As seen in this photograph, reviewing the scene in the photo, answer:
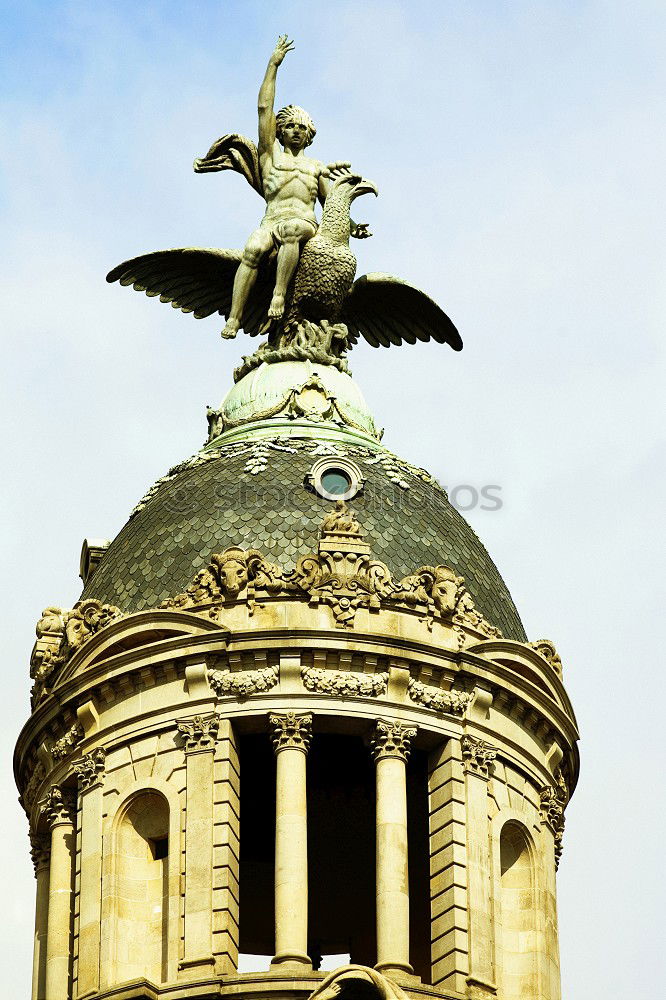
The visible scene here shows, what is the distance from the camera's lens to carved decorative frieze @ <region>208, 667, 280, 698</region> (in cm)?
5825

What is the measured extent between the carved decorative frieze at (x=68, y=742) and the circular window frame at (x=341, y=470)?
23.4ft

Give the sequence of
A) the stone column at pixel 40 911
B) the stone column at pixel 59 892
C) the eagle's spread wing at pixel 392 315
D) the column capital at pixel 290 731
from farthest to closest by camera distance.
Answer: the eagle's spread wing at pixel 392 315 → the stone column at pixel 40 911 → the column capital at pixel 290 731 → the stone column at pixel 59 892

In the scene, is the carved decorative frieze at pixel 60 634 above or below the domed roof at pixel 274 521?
below

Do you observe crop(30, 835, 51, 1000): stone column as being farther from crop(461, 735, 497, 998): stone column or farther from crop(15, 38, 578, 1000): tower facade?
crop(461, 735, 497, 998): stone column

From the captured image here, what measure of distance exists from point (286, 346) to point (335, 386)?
5.90 ft

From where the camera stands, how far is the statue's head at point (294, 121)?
69.2m

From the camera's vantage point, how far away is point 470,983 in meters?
56.2

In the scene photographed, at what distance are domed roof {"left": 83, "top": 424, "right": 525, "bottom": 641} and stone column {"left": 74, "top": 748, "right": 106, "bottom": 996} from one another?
3.75 m

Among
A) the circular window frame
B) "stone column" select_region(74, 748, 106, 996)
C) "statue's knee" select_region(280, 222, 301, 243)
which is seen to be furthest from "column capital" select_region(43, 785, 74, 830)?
"statue's knee" select_region(280, 222, 301, 243)

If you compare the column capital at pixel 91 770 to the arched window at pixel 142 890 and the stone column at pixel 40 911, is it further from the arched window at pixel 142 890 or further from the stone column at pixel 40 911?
the stone column at pixel 40 911

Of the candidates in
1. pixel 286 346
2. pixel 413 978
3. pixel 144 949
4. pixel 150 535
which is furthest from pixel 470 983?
pixel 286 346

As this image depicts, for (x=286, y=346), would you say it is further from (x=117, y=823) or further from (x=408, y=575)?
(x=117, y=823)

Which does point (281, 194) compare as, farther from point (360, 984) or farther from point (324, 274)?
point (360, 984)

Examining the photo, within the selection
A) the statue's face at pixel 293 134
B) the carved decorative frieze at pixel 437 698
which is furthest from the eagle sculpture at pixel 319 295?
the carved decorative frieze at pixel 437 698
